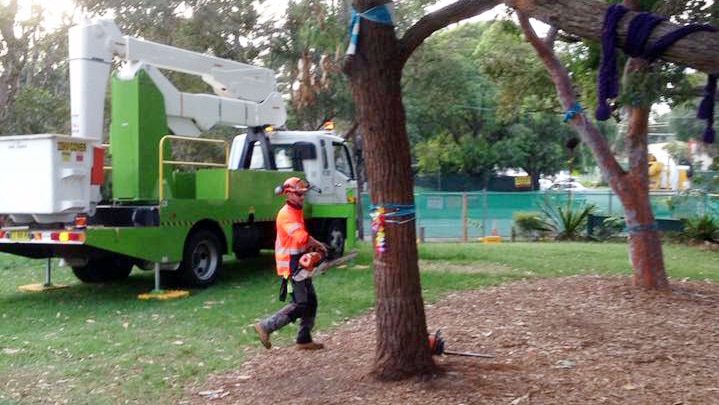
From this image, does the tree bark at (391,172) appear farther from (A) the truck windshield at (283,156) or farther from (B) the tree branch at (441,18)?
(A) the truck windshield at (283,156)

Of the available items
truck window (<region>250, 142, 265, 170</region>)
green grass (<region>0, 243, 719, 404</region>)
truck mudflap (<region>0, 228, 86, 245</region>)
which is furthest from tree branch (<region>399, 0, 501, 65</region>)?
truck window (<region>250, 142, 265, 170</region>)

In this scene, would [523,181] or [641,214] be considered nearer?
[641,214]

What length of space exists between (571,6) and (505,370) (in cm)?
305

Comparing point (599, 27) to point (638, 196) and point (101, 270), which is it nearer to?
point (638, 196)

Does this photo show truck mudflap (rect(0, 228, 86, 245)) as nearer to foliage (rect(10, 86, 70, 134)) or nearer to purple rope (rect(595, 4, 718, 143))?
purple rope (rect(595, 4, 718, 143))

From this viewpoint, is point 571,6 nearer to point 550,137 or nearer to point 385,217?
point 385,217

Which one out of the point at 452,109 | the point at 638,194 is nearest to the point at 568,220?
the point at 452,109

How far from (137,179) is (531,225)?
1446 cm

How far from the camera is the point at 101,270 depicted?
11.9m

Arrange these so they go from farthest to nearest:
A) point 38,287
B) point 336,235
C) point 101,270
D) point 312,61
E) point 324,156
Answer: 1. point 312,61
2. point 336,235
3. point 324,156
4. point 101,270
5. point 38,287

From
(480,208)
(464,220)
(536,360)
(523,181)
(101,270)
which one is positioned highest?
(523,181)

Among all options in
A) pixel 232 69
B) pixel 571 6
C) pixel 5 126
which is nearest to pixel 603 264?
pixel 232 69

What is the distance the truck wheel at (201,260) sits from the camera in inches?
428

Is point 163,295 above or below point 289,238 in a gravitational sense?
below
